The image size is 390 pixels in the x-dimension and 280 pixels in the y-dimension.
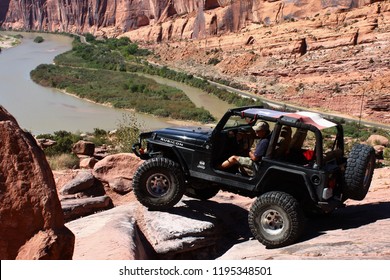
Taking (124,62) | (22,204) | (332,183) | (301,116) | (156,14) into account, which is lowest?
(124,62)

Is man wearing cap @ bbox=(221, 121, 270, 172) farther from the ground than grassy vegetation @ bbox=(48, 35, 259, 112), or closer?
farther from the ground

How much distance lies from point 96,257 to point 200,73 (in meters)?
51.0

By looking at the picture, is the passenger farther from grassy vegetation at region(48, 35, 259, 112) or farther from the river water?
grassy vegetation at region(48, 35, 259, 112)

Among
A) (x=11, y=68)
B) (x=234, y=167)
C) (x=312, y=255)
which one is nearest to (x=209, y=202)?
(x=234, y=167)

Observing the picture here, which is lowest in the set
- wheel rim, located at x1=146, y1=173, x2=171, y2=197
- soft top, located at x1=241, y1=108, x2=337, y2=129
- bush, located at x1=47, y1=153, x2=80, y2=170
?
bush, located at x1=47, y1=153, x2=80, y2=170

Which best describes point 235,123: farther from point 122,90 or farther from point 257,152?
point 122,90

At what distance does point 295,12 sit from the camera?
54.6 m

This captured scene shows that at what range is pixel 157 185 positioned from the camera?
727cm

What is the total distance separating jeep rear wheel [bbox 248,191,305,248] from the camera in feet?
20.2

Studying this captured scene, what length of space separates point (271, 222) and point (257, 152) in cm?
→ 97

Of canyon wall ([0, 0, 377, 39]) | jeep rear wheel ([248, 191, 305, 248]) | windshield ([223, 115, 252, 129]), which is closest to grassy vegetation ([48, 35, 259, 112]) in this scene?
canyon wall ([0, 0, 377, 39])

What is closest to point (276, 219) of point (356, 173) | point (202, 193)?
point (356, 173)

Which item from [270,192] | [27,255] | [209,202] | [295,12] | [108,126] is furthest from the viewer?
[295,12]

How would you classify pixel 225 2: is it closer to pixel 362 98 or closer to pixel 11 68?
pixel 11 68
